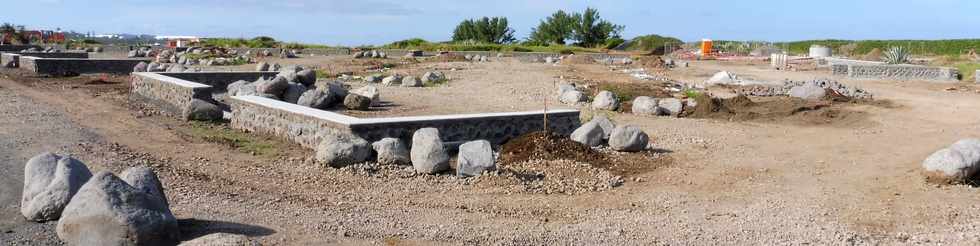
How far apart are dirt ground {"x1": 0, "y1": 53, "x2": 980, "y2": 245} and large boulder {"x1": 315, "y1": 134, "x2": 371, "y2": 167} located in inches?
4.5

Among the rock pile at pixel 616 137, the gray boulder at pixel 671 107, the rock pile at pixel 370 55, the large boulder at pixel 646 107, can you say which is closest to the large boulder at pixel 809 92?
the gray boulder at pixel 671 107

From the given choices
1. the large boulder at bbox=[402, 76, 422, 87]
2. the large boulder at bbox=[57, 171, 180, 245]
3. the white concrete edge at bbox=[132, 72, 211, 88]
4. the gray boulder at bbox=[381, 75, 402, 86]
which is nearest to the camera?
the large boulder at bbox=[57, 171, 180, 245]

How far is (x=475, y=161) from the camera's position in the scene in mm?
8094

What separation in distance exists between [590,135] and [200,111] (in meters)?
5.87

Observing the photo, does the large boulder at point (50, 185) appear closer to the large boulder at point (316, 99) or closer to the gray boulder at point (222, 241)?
Answer: the gray boulder at point (222, 241)

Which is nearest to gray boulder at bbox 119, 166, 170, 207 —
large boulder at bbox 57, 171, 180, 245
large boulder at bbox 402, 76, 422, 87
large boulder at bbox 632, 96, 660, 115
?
large boulder at bbox 57, 171, 180, 245

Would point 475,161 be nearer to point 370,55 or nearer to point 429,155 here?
point 429,155

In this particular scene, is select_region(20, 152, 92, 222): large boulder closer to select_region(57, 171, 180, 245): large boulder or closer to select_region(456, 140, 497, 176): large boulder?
select_region(57, 171, 180, 245): large boulder

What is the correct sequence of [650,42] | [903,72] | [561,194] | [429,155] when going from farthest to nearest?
[650,42], [903,72], [429,155], [561,194]

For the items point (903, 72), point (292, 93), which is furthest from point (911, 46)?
point (292, 93)

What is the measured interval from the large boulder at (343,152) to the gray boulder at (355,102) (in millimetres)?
5268

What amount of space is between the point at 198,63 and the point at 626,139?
2301 centimetres

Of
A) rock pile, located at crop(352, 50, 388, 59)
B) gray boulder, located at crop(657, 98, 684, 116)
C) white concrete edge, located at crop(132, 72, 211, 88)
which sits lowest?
gray boulder, located at crop(657, 98, 684, 116)

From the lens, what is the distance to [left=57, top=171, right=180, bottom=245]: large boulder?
5.03 m
